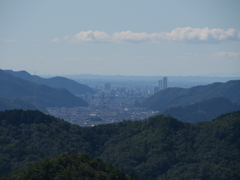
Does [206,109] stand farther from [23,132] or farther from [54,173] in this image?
[54,173]

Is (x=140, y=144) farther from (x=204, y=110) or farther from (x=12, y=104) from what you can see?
(x=12, y=104)

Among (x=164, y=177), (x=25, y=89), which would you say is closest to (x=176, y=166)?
(x=164, y=177)

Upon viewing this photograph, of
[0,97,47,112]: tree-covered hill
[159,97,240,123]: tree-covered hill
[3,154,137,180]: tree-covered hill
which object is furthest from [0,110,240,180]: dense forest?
[0,97,47,112]: tree-covered hill

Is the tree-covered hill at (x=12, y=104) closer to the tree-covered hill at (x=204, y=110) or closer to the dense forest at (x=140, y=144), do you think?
the tree-covered hill at (x=204, y=110)

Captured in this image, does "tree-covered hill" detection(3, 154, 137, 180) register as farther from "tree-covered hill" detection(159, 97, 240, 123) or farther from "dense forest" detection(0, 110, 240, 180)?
"tree-covered hill" detection(159, 97, 240, 123)

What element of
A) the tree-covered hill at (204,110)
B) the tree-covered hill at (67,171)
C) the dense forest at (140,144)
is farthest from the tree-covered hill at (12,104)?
the tree-covered hill at (67,171)

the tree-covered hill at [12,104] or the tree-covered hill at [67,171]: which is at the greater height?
the tree-covered hill at [67,171]
